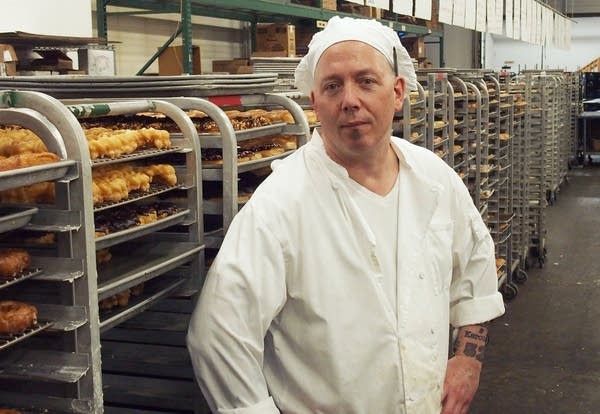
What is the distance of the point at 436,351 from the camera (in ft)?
6.48

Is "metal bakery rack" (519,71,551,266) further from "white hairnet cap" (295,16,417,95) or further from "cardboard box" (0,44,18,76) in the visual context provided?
"white hairnet cap" (295,16,417,95)

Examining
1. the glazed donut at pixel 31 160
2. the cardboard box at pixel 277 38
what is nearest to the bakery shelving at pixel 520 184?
the cardboard box at pixel 277 38

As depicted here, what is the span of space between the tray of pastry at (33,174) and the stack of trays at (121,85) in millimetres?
767

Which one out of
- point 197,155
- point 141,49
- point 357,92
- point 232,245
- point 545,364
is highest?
point 141,49

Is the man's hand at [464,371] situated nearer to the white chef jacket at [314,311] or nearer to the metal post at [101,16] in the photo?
the white chef jacket at [314,311]

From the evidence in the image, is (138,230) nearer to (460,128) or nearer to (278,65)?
(278,65)

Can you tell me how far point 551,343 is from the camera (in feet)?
17.1

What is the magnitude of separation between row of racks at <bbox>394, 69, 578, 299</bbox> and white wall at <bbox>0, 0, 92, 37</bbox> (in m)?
1.90

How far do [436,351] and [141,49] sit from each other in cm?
510

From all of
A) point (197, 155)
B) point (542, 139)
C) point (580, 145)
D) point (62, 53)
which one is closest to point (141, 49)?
point (62, 53)

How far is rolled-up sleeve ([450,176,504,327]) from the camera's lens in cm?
220

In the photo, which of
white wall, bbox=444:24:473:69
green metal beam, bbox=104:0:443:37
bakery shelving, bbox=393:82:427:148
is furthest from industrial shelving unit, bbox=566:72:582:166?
bakery shelving, bbox=393:82:427:148

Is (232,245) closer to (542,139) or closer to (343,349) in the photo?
(343,349)

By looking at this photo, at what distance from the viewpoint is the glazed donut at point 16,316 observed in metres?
1.46
